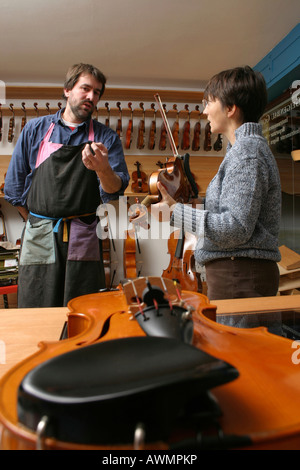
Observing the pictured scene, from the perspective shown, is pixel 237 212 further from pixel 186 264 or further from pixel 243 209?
pixel 186 264

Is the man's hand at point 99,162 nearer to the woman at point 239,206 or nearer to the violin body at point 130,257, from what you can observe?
the woman at point 239,206

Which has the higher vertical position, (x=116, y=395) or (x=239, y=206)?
(x=239, y=206)

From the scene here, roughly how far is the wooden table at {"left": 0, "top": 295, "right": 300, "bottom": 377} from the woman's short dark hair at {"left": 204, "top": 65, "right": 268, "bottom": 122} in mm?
740

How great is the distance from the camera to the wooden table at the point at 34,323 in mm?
689

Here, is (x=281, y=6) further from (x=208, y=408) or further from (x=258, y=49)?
(x=208, y=408)

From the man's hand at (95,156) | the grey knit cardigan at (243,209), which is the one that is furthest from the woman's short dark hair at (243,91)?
the man's hand at (95,156)

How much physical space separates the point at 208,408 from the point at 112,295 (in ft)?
2.32

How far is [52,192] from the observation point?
171 centimetres

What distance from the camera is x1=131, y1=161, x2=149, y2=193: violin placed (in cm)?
409

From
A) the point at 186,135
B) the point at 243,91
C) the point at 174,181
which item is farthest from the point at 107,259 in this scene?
the point at 243,91

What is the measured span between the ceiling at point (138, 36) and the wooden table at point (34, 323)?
2.85 m

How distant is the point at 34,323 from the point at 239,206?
2.35ft

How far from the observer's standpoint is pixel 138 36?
3350mm

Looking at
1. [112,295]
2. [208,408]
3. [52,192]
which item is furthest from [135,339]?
[52,192]
